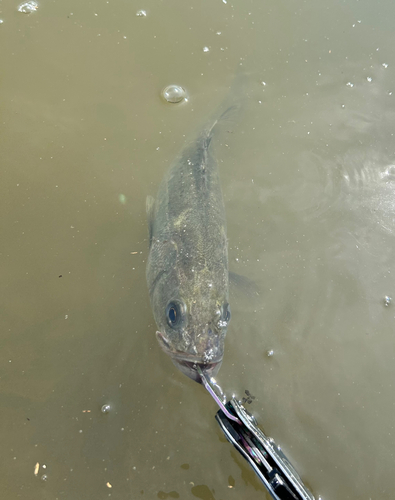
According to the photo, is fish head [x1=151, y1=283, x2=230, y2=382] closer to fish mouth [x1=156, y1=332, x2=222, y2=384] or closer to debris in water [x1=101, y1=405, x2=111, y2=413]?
fish mouth [x1=156, y1=332, x2=222, y2=384]

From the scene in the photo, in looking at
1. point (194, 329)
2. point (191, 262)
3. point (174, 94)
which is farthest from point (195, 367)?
point (174, 94)

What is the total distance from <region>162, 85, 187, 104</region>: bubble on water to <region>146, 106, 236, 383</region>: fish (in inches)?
27.9

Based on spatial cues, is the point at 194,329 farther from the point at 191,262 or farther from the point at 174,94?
the point at 174,94

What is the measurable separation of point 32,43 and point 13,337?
3.60 metres

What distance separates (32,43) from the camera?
3.94 metres

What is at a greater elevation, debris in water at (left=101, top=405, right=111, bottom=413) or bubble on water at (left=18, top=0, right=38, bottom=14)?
bubble on water at (left=18, top=0, right=38, bottom=14)

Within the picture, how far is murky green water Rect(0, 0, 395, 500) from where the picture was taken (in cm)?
260

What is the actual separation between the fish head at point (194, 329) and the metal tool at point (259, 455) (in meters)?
0.11

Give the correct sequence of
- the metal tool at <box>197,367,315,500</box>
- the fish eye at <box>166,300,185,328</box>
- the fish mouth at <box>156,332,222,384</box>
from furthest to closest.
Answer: the fish eye at <box>166,300,185,328</box> < the fish mouth at <box>156,332,222,384</box> < the metal tool at <box>197,367,315,500</box>

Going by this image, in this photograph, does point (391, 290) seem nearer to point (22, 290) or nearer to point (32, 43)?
point (22, 290)

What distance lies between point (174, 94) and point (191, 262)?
8.43ft

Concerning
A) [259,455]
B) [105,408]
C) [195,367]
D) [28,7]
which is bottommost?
[259,455]

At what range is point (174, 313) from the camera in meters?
2.34

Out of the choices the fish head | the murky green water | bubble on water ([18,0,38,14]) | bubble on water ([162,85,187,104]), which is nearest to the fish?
the fish head
